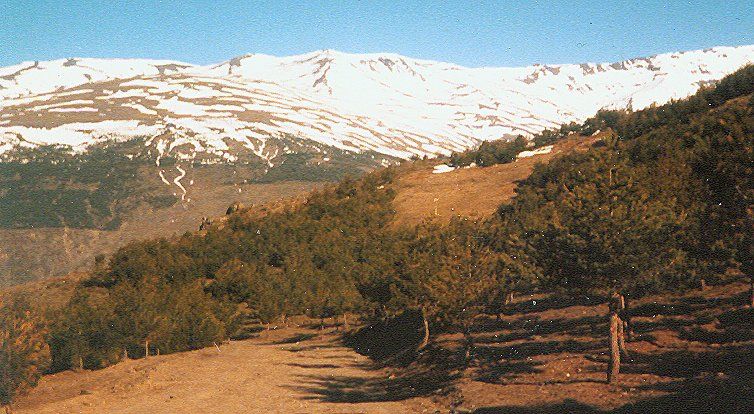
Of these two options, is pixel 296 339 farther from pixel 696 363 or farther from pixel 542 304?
pixel 696 363

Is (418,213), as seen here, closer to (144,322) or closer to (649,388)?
(144,322)

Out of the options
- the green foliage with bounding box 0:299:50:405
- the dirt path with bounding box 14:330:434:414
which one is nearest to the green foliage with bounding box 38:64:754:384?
the dirt path with bounding box 14:330:434:414

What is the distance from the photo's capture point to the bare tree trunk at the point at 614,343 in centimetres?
2388

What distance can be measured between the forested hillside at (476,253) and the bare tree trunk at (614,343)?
0.19ft

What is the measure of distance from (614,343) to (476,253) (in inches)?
469

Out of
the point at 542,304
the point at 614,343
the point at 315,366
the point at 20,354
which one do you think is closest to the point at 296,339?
the point at 315,366

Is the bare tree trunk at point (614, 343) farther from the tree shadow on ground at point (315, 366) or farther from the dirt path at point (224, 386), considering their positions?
the tree shadow on ground at point (315, 366)

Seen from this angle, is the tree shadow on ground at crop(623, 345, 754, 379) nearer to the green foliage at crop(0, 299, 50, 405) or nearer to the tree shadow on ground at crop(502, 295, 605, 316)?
the tree shadow on ground at crop(502, 295, 605, 316)

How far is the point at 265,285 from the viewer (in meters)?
68.1

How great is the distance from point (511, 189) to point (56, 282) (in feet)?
232

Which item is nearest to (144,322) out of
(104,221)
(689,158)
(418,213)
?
(689,158)

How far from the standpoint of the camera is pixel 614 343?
24688 millimetres

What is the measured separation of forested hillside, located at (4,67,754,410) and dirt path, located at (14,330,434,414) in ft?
17.9

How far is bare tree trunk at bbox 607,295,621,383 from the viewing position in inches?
940
